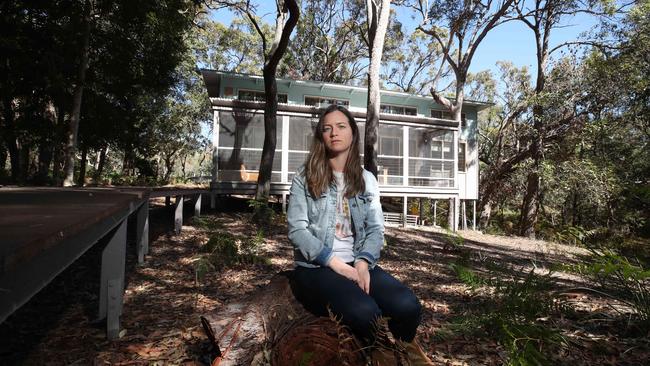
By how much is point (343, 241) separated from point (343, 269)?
304mm

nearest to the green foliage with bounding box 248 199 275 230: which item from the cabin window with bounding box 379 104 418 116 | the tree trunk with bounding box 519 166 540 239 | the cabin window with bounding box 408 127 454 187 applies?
the cabin window with bounding box 408 127 454 187

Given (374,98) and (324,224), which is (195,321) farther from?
(374,98)

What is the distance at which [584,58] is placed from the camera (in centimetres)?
1845

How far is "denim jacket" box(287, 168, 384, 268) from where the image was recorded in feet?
7.19

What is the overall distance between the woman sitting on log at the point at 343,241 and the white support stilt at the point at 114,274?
6.16 ft

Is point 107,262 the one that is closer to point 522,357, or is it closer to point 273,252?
point 522,357

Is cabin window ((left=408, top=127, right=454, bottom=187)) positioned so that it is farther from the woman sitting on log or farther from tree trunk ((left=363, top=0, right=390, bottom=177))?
the woman sitting on log

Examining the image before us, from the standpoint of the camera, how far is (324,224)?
2342 mm

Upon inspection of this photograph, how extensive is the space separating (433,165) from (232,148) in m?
9.34

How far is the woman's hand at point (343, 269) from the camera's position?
2098 millimetres

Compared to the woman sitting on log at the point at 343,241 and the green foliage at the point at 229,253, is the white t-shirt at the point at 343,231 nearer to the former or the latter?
the woman sitting on log at the point at 343,241

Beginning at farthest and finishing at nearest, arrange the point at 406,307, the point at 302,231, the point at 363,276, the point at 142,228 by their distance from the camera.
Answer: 1. the point at 142,228
2. the point at 302,231
3. the point at 363,276
4. the point at 406,307

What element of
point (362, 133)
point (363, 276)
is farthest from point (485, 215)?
point (363, 276)

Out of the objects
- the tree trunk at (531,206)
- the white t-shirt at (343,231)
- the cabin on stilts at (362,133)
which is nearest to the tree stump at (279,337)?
the white t-shirt at (343,231)
